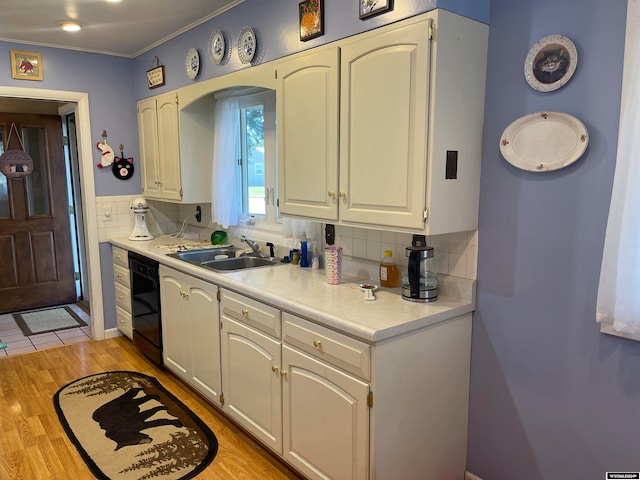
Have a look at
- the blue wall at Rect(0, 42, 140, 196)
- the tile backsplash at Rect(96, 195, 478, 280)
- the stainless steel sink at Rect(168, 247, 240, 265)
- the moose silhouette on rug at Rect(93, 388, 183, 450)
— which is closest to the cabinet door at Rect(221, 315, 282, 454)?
the moose silhouette on rug at Rect(93, 388, 183, 450)

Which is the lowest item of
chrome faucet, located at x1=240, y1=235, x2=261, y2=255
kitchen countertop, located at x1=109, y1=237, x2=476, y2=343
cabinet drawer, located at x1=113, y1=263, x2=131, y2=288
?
cabinet drawer, located at x1=113, y1=263, x2=131, y2=288

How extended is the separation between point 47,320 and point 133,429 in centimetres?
262

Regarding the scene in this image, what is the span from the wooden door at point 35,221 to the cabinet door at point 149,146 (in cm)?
149

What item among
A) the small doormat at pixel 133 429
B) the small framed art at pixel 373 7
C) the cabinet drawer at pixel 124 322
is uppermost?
the small framed art at pixel 373 7

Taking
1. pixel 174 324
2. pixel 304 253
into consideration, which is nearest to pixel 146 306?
pixel 174 324

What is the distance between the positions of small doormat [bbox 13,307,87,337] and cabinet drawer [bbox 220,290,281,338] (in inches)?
108

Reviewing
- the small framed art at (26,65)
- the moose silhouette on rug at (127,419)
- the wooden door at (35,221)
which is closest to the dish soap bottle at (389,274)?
the moose silhouette on rug at (127,419)

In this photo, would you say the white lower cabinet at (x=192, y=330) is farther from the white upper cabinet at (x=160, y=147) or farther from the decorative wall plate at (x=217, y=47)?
the decorative wall plate at (x=217, y=47)

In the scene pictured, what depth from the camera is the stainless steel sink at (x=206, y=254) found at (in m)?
3.34

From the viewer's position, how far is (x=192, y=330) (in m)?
2.95

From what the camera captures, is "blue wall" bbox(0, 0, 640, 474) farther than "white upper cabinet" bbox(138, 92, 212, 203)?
No

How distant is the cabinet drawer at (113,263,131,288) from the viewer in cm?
387

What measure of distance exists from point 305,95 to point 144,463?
2012mm

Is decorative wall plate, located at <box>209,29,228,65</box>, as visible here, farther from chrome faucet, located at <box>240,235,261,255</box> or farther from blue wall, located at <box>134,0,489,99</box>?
chrome faucet, located at <box>240,235,261,255</box>
